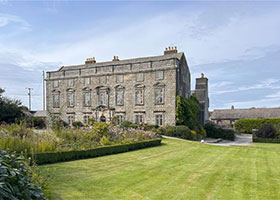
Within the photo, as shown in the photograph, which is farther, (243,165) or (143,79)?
(143,79)

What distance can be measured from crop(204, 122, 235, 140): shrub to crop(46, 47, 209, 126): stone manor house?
10.2 feet

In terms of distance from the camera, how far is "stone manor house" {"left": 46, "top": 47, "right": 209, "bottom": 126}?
26.6m

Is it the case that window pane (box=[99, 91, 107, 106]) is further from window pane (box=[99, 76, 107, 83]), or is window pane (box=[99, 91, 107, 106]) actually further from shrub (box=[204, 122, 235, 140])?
shrub (box=[204, 122, 235, 140])

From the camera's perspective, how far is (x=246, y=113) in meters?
45.8

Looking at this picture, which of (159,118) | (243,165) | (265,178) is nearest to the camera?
(265,178)

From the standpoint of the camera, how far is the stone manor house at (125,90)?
26.6 m

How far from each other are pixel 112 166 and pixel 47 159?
2.65 meters

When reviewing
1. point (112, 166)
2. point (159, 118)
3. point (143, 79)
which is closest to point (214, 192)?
point (112, 166)

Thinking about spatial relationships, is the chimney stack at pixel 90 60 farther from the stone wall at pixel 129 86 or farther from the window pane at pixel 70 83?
the window pane at pixel 70 83

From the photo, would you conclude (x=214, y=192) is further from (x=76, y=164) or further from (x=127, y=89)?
(x=127, y=89)

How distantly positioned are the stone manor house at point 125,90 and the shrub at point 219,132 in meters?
3.10

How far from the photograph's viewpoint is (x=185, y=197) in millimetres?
6160

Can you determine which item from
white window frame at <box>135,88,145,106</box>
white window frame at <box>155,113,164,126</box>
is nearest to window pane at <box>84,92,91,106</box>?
white window frame at <box>135,88,145,106</box>

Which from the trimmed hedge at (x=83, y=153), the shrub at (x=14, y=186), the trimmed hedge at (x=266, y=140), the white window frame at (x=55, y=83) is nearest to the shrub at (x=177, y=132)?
the trimmed hedge at (x=266, y=140)
